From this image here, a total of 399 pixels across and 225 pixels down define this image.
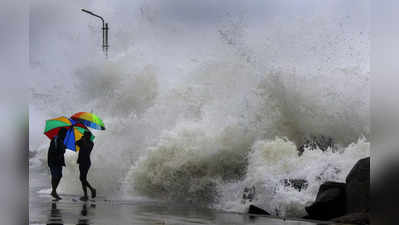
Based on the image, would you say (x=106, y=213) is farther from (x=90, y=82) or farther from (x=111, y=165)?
(x=90, y=82)

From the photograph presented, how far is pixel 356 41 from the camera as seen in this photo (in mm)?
11430

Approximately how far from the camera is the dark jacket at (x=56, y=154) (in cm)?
837

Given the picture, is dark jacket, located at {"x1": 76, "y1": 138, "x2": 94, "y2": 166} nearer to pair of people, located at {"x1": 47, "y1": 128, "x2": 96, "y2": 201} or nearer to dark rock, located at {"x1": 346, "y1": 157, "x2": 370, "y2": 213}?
pair of people, located at {"x1": 47, "y1": 128, "x2": 96, "y2": 201}

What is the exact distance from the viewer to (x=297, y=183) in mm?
8641

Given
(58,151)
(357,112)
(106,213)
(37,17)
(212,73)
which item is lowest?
(106,213)

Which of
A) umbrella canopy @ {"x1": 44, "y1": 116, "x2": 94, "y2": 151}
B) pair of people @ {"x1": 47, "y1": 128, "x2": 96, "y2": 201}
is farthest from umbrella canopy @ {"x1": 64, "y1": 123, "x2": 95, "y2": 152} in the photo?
pair of people @ {"x1": 47, "y1": 128, "x2": 96, "y2": 201}

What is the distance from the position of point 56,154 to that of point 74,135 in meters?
1.37

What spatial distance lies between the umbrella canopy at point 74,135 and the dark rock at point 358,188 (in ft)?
14.0

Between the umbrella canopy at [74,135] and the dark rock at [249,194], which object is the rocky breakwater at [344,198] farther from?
the umbrella canopy at [74,135]

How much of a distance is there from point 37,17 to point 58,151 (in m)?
6.28

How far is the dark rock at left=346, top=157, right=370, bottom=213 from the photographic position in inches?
269

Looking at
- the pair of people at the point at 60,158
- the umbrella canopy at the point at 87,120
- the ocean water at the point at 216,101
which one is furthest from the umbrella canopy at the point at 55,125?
the ocean water at the point at 216,101

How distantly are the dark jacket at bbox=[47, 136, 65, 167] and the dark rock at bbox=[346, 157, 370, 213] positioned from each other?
12.4 ft

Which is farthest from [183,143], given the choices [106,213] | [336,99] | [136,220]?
[136,220]
